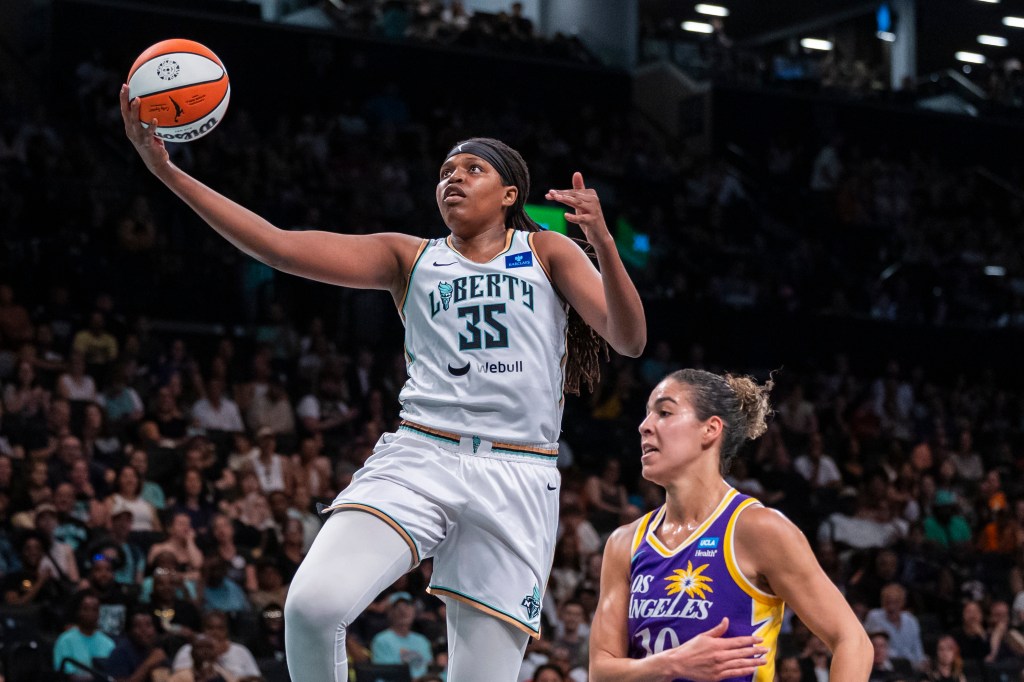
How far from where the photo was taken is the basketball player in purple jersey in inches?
154

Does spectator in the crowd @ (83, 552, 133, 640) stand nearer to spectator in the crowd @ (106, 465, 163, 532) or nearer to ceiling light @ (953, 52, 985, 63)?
spectator in the crowd @ (106, 465, 163, 532)

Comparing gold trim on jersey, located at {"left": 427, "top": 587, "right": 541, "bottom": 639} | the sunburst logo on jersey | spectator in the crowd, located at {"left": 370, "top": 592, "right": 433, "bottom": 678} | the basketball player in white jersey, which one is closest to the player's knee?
the basketball player in white jersey

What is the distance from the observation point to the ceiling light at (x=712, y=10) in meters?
29.3

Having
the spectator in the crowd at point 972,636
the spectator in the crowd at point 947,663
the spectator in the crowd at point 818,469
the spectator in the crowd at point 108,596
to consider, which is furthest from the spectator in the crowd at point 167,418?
the spectator in the crowd at point 972,636

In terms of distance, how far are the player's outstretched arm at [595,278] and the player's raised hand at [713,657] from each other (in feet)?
3.19

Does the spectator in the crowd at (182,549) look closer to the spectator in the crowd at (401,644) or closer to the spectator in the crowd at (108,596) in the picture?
the spectator in the crowd at (108,596)

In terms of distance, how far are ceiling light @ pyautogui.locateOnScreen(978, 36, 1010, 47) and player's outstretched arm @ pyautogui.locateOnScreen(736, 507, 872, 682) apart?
2853 cm

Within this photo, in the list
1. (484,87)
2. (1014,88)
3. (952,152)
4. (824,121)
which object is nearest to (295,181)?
(484,87)

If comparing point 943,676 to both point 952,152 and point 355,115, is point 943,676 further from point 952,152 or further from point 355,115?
point 952,152

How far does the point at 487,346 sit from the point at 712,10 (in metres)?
26.1

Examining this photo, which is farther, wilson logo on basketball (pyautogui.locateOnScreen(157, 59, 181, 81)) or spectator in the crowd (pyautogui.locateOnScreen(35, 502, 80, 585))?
spectator in the crowd (pyautogui.locateOnScreen(35, 502, 80, 585))

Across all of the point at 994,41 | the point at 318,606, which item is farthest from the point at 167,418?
the point at 994,41

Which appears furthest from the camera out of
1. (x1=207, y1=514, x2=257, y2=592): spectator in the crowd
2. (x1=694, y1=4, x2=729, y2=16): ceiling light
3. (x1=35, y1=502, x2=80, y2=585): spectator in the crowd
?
(x1=694, y1=4, x2=729, y2=16): ceiling light

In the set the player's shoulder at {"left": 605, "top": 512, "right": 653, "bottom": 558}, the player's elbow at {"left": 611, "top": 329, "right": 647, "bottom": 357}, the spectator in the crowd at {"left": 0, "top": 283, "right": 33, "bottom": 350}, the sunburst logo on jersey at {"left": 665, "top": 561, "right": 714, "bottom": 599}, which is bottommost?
the sunburst logo on jersey at {"left": 665, "top": 561, "right": 714, "bottom": 599}
